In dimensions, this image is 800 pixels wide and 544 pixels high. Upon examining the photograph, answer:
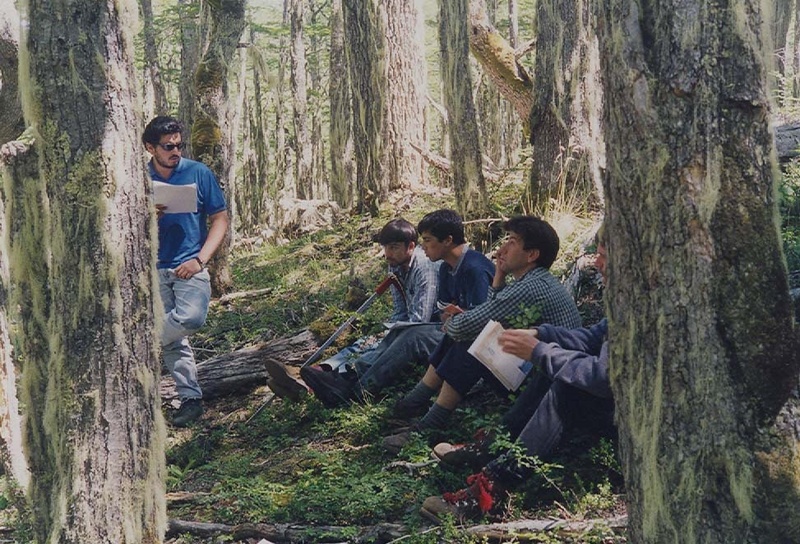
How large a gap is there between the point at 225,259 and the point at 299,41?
12834mm

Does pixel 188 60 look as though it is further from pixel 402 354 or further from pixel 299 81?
pixel 402 354

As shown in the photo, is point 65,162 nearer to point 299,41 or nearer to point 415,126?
point 415,126

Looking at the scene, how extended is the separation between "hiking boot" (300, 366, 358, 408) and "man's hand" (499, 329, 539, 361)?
2.13 metres

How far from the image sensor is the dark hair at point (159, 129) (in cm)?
604

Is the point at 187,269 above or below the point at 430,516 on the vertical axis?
above

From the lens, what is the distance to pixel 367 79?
10.8 meters

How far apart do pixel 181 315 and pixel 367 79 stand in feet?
18.4

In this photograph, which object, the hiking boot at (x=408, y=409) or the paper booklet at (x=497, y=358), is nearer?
the paper booklet at (x=497, y=358)

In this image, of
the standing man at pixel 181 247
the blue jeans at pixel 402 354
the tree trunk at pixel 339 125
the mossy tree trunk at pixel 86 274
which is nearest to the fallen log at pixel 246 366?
the standing man at pixel 181 247

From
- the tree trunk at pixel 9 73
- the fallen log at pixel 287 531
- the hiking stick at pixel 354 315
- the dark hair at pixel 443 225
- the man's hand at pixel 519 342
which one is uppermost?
the tree trunk at pixel 9 73

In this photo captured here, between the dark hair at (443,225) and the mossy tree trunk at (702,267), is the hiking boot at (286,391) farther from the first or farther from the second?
the mossy tree trunk at (702,267)

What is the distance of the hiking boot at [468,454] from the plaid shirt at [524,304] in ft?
2.12

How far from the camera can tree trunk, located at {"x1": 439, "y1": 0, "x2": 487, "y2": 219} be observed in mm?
8328

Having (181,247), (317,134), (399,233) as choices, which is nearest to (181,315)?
(181,247)
